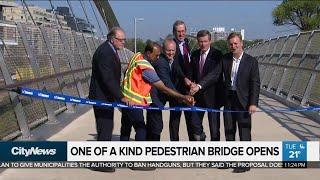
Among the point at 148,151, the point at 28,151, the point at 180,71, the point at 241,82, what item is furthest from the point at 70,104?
the point at 148,151

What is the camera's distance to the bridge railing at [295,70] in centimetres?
1281

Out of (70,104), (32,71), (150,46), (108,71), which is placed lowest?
(70,104)

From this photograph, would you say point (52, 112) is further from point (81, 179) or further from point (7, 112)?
point (81, 179)

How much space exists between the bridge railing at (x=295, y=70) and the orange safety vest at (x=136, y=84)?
5.69 meters

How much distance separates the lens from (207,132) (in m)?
10.0

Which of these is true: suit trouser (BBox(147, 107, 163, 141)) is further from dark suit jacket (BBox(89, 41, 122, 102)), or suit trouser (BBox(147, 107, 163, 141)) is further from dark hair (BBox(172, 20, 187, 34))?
dark hair (BBox(172, 20, 187, 34))

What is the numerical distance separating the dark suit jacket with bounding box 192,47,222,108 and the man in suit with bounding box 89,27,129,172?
103 cm

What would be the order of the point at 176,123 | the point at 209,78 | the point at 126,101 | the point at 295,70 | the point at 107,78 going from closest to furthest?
the point at 107,78 → the point at 126,101 → the point at 209,78 → the point at 176,123 → the point at 295,70

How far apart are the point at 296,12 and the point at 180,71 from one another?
231ft

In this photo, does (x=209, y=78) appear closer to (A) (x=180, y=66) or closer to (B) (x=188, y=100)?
(B) (x=188, y=100)

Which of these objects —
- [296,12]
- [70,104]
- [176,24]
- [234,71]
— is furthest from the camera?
[296,12]

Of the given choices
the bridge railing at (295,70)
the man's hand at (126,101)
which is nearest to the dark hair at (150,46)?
the man's hand at (126,101)

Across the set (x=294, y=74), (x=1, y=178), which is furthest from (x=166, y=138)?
(x=294, y=74)

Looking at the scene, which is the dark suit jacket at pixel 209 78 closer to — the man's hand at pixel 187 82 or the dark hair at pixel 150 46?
the man's hand at pixel 187 82
